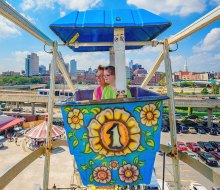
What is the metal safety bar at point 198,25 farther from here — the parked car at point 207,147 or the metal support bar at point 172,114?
the parked car at point 207,147

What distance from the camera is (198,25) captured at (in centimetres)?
307

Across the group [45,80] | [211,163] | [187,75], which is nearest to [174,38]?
[211,163]

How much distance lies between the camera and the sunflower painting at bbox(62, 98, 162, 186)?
322cm

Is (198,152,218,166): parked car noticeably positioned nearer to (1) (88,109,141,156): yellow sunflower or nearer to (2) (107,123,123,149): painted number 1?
(1) (88,109,141,156): yellow sunflower

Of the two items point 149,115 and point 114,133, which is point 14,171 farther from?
point 149,115

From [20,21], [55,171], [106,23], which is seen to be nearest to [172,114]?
[106,23]

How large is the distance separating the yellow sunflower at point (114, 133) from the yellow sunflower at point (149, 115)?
0.43 ft

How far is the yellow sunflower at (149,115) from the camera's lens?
3.26 m

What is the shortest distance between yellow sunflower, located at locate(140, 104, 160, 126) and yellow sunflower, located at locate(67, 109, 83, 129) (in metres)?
0.89

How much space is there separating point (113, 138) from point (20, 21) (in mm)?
1998

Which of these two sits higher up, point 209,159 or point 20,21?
point 20,21

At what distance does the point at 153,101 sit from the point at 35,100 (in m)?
36.3

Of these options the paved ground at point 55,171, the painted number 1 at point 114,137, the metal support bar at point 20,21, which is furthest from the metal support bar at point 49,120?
the paved ground at point 55,171

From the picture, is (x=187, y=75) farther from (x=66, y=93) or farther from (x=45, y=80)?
(x=66, y=93)
